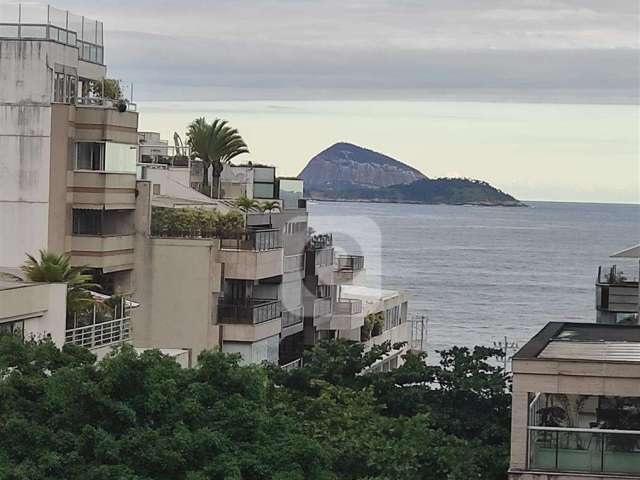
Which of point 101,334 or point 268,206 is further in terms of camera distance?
point 268,206

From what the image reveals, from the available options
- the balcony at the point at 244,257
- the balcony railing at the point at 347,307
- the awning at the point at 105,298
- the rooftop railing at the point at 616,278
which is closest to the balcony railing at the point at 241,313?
the balcony at the point at 244,257

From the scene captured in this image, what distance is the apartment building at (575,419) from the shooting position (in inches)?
1088

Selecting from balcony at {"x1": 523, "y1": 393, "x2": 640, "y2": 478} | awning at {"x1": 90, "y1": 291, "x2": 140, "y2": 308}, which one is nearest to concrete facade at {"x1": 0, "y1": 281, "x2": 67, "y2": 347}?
awning at {"x1": 90, "y1": 291, "x2": 140, "y2": 308}

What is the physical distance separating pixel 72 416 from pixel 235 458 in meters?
2.84

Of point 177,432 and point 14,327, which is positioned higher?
point 14,327

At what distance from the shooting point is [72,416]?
28.5 m

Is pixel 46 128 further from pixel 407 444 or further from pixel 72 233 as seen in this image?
pixel 407 444

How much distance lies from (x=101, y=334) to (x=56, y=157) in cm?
858

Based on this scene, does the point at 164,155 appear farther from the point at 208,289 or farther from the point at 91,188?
the point at 91,188

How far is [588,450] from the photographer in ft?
91.1

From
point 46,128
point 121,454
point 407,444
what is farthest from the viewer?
point 46,128

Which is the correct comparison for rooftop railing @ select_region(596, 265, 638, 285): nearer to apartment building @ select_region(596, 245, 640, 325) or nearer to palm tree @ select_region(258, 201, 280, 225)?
apartment building @ select_region(596, 245, 640, 325)

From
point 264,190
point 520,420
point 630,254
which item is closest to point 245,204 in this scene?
point 264,190

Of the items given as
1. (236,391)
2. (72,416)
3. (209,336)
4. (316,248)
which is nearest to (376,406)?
(236,391)
